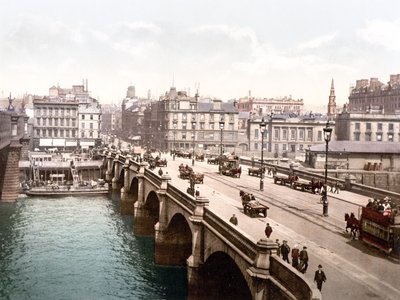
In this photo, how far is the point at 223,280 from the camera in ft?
108

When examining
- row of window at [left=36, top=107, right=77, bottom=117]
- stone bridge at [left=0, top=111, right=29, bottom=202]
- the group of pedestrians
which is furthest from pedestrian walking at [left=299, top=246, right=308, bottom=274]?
row of window at [left=36, top=107, right=77, bottom=117]

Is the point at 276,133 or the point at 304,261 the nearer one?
the point at 304,261

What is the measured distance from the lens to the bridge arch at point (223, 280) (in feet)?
105

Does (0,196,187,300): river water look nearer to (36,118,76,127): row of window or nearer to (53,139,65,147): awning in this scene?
(53,139,65,147): awning

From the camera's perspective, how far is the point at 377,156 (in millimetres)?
76812

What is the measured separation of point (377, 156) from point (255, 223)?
5324 cm

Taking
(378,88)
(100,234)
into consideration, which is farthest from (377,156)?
(378,88)

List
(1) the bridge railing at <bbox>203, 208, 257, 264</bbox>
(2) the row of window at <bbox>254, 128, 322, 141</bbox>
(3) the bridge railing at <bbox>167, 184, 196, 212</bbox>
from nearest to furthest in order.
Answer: (1) the bridge railing at <bbox>203, 208, 257, 264</bbox> → (3) the bridge railing at <bbox>167, 184, 196, 212</bbox> → (2) the row of window at <bbox>254, 128, 322, 141</bbox>

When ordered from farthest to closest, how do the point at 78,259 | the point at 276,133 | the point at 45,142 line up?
the point at 45,142 < the point at 276,133 < the point at 78,259

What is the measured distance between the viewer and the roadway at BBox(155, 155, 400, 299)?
19.2 metres

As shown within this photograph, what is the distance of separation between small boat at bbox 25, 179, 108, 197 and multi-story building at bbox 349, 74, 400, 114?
79547mm

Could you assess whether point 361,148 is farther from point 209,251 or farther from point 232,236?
point 232,236

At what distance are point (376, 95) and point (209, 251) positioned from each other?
132m

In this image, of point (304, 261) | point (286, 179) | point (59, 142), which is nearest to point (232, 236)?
point (304, 261)
